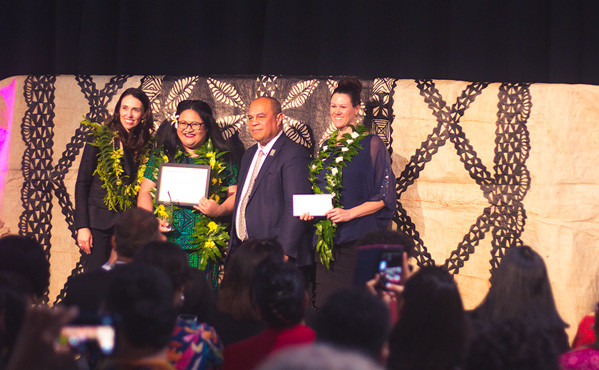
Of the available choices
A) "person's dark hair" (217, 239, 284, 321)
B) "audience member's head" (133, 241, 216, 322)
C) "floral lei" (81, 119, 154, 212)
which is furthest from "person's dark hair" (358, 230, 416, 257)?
"floral lei" (81, 119, 154, 212)

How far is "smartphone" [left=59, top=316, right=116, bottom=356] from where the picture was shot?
1305 mm

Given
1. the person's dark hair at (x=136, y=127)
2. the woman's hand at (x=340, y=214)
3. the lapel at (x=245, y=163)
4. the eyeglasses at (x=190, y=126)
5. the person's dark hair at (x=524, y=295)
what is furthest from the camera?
the person's dark hair at (x=136, y=127)

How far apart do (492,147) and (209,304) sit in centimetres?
233

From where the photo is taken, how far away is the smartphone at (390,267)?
2582mm

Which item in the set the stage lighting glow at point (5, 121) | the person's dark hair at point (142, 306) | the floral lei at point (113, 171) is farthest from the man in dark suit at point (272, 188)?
the person's dark hair at point (142, 306)

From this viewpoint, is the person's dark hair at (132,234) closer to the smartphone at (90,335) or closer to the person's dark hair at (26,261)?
the person's dark hair at (26,261)

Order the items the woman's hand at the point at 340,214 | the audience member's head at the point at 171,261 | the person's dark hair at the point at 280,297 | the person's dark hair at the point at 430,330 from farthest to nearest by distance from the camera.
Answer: the woman's hand at the point at 340,214
the audience member's head at the point at 171,261
the person's dark hair at the point at 280,297
the person's dark hair at the point at 430,330

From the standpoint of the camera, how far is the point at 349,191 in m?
4.14

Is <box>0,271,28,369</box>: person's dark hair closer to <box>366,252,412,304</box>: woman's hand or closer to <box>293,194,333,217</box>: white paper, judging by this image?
<box>366,252,412,304</box>: woman's hand

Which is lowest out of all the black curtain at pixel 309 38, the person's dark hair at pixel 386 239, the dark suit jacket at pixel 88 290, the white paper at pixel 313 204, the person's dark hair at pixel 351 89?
the dark suit jacket at pixel 88 290

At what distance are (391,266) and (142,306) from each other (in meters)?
1.21

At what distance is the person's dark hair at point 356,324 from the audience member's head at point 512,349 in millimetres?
226

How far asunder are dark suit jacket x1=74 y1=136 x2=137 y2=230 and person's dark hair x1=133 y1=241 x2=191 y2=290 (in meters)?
2.08

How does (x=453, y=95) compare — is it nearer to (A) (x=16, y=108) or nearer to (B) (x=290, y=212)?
(B) (x=290, y=212)
